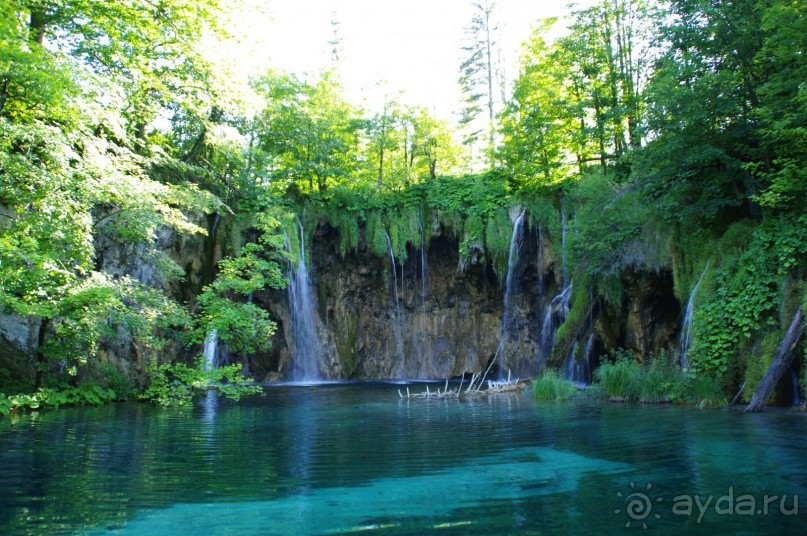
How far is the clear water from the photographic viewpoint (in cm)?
418

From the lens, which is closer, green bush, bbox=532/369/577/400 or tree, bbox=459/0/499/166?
green bush, bbox=532/369/577/400

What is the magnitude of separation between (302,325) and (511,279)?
879 cm

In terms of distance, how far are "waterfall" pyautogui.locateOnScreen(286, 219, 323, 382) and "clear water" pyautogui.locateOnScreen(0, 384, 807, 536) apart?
508 inches

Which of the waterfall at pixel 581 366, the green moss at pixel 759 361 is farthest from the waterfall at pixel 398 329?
the green moss at pixel 759 361

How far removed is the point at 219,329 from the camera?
560 inches

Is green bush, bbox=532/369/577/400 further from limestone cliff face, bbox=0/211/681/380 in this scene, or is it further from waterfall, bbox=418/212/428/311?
waterfall, bbox=418/212/428/311

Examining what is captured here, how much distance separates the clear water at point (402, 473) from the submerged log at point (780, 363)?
68 cm

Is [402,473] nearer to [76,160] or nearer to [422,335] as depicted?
[76,160]

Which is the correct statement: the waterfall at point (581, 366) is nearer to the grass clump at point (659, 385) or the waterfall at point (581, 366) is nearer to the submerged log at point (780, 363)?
the grass clump at point (659, 385)

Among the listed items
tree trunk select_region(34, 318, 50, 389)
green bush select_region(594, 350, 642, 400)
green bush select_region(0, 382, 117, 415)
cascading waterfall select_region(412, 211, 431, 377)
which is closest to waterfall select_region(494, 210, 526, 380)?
cascading waterfall select_region(412, 211, 431, 377)

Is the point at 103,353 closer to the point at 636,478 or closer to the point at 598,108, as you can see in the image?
the point at 636,478

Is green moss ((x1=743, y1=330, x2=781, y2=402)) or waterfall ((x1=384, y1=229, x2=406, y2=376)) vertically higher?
waterfall ((x1=384, y1=229, x2=406, y2=376))

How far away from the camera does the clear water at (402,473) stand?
4176mm

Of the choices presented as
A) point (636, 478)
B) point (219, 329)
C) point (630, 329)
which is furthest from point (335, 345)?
point (636, 478)
